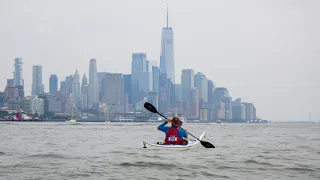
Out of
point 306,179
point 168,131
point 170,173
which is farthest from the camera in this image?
point 168,131

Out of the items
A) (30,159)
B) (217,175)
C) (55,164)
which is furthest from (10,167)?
(217,175)

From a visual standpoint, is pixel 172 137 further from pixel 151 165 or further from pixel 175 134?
pixel 151 165

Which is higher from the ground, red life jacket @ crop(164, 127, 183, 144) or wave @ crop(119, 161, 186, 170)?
red life jacket @ crop(164, 127, 183, 144)

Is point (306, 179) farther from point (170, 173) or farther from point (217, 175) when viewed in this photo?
point (170, 173)

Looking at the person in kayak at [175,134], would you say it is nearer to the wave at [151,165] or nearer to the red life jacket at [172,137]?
the red life jacket at [172,137]

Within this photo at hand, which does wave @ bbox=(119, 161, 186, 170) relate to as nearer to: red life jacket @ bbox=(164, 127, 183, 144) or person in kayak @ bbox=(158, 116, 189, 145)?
person in kayak @ bbox=(158, 116, 189, 145)

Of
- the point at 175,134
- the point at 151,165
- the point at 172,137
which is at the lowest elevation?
the point at 151,165

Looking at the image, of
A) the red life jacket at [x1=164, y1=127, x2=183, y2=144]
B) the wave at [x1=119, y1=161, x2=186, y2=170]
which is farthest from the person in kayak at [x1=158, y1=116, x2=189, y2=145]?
the wave at [x1=119, y1=161, x2=186, y2=170]

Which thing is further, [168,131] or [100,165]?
[168,131]

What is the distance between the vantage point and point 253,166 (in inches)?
707

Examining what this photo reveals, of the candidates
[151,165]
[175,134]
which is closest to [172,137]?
[175,134]

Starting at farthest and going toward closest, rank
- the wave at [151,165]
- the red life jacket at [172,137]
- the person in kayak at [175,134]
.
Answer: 1. the red life jacket at [172,137]
2. the person in kayak at [175,134]
3. the wave at [151,165]

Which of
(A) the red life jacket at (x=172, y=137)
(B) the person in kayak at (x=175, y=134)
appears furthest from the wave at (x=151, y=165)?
(A) the red life jacket at (x=172, y=137)

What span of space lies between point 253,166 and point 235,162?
1624 mm
